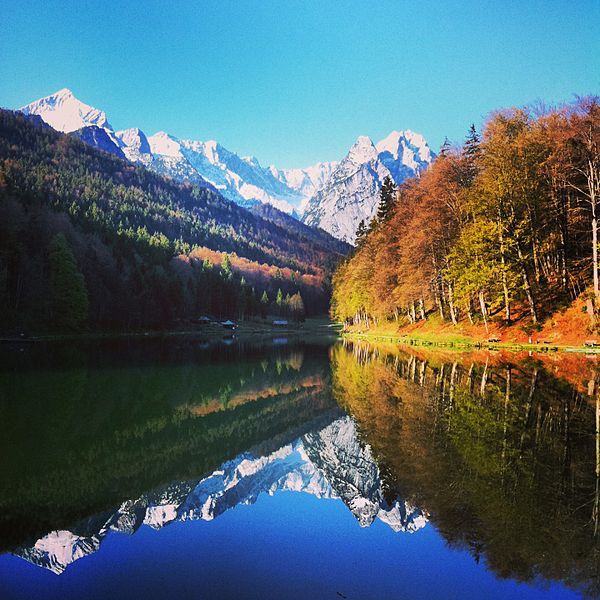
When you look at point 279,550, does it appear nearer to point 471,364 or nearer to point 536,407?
point 536,407

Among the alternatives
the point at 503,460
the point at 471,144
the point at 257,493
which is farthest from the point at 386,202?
the point at 257,493

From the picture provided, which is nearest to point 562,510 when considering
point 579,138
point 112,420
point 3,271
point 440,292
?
point 112,420

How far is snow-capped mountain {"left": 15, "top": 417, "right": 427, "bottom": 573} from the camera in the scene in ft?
26.3

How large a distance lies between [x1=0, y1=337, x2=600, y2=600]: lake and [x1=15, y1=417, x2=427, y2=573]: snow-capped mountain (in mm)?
43

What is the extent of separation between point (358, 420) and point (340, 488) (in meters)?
6.06

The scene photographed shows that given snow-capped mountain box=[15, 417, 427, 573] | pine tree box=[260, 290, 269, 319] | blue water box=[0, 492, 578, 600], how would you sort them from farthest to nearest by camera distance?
pine tree box=[260, 290, 269, 319] → snow-capped mountain box=[15, 417, 427, 573] → blue water box=[0, 492, 578, 600]

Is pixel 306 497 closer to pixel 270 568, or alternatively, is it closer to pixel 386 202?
pixel 270 568

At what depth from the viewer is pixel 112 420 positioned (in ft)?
55.6

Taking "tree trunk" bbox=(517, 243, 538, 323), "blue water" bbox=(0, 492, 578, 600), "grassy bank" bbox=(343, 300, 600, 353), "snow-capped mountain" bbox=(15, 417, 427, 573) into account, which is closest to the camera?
"blue water" bbox=(0, 492, 578, 600)

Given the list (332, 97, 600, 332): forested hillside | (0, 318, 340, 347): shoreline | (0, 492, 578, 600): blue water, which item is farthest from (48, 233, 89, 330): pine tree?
(0, 492, 578, 600): blue water

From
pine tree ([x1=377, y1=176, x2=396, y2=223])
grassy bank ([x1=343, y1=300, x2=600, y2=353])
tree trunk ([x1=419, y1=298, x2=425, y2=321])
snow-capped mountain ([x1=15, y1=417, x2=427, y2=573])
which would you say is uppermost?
pine tree ([x1=377, y1=176, x2=396, y2=223])

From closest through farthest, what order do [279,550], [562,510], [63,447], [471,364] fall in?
[279,550]
[562,510]
[63,447]
[471,364]

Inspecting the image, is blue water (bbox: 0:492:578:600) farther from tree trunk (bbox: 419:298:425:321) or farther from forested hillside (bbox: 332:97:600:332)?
tree trunk (bbox: 419:298:425:321)

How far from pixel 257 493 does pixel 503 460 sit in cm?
543
